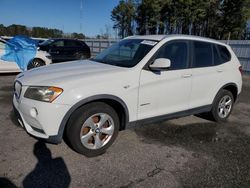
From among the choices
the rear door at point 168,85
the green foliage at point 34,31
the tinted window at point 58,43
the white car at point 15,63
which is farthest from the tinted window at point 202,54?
the green foliage at point 34,31

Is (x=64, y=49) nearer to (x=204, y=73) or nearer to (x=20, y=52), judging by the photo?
(x=20, y=52)

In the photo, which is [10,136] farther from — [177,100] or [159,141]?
[177,100]

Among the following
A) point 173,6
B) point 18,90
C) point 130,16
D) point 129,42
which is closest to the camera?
point 18,90

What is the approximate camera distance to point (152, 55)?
3662mm

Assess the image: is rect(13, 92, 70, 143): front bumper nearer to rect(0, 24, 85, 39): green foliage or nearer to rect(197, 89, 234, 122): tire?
rect(197, 89, 234, 122): tire

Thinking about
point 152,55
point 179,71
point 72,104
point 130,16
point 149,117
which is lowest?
point 149,117

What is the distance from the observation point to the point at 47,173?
9.49 ft

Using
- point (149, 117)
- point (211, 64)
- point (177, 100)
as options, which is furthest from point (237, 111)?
point (149, 117)

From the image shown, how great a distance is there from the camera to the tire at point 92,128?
3084 mm

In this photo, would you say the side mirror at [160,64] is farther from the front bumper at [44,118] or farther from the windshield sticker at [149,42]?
the front bumper at [44,118]

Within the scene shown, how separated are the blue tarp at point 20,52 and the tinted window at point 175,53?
7.17m

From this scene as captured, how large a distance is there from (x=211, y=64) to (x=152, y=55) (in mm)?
1466

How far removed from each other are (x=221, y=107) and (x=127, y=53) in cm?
242

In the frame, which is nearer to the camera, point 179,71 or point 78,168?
point 78,168
